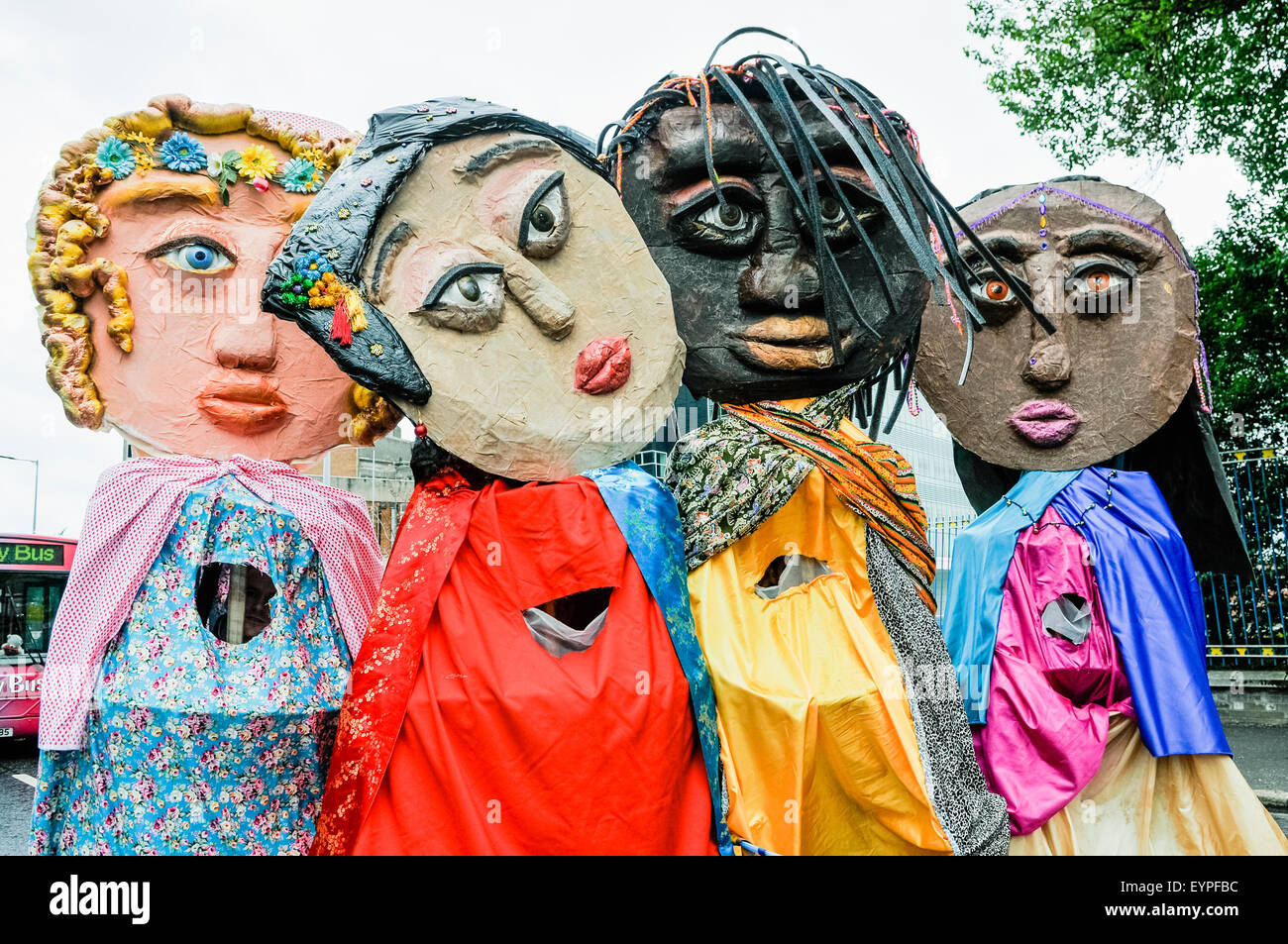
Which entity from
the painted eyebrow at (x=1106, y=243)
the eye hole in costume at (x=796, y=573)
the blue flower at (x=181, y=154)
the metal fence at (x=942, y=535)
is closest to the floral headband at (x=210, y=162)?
the blue flower at (x=181, y=154)

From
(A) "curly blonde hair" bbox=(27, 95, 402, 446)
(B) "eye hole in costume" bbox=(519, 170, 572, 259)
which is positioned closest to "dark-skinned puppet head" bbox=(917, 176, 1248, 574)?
(B) "eye hole in costume" bbox=(519, 170, 572, 259)

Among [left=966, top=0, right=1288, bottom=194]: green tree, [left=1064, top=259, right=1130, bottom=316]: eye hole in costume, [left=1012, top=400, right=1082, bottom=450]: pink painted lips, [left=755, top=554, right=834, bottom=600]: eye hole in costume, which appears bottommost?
[left=755, top=554, right=834, bottom=600]: eye hole in costume

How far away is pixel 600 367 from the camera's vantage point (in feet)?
8.25

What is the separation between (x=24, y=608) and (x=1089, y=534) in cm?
795

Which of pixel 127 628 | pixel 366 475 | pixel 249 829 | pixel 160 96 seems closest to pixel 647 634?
pixel 249 829

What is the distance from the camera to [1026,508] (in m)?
3.33

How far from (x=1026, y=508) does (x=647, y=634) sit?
5.04ft

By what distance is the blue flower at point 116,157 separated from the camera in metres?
2.51

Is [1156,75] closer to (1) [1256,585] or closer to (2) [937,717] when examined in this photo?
(1) [1256,585]

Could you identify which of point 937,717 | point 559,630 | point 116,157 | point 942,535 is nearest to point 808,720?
point 937,717

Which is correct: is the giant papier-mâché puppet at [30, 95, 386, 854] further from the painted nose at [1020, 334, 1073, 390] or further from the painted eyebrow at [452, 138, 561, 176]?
the painted nose at [1020, 334, 1073, 390]

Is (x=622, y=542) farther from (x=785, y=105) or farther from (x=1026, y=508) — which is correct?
(x=1026, y=508)

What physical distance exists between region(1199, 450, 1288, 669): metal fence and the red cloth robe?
23.3 feet

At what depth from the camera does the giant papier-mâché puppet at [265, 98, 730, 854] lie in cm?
221
